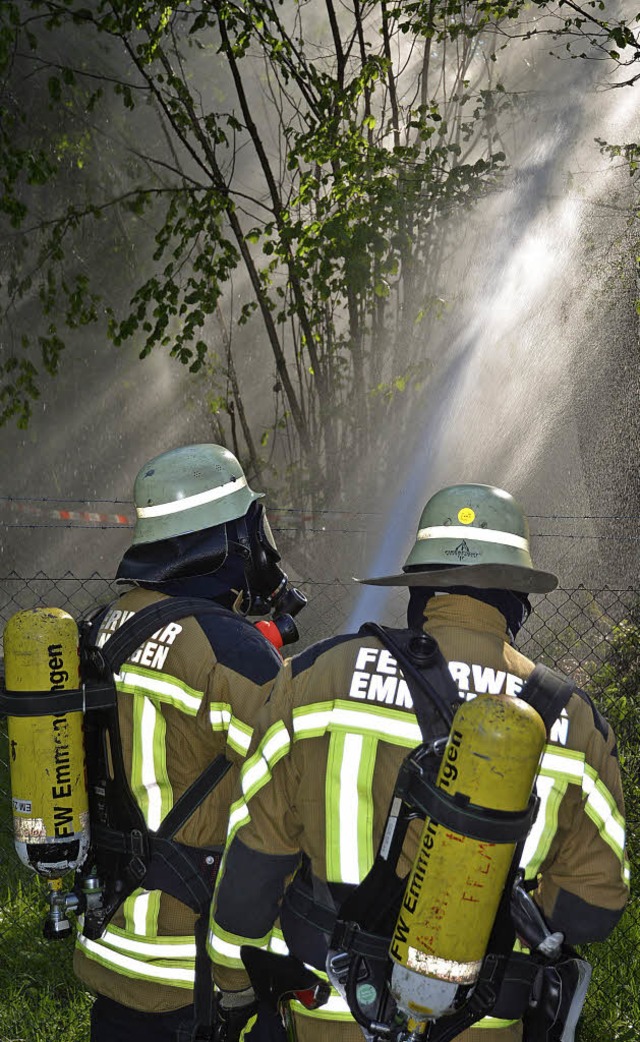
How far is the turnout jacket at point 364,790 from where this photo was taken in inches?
64.4

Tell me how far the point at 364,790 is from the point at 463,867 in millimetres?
286

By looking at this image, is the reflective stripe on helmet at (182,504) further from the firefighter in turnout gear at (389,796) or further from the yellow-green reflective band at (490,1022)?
the yellow-green reflective band at (490,1022)

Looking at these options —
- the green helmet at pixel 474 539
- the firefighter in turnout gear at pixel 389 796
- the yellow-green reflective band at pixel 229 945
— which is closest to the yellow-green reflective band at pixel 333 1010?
the firefighter in turnout gear at pixel 389 796

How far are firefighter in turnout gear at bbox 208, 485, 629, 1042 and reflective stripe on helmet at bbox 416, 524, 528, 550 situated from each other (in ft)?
0.08

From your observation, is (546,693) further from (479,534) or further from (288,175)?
(288,175)

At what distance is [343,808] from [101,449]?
41.6 feet

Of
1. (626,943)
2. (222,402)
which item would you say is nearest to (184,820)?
(626,943)

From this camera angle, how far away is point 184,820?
2004 mm

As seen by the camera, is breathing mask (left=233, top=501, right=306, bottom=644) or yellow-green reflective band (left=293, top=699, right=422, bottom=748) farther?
breathing mask (left=233, top=501, right=306, bottom=644)

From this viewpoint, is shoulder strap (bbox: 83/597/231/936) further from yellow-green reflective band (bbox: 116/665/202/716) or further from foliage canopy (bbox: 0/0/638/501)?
foliage canopy (bbox: 0/0/638/501)

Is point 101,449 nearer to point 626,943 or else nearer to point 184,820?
point 626,943

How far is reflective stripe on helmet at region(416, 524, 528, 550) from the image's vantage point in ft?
6.09

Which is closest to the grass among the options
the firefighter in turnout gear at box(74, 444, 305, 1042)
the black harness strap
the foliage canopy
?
the firefighter in turnout gear at box(74, 444, 305, 1042)

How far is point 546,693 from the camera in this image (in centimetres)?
160
